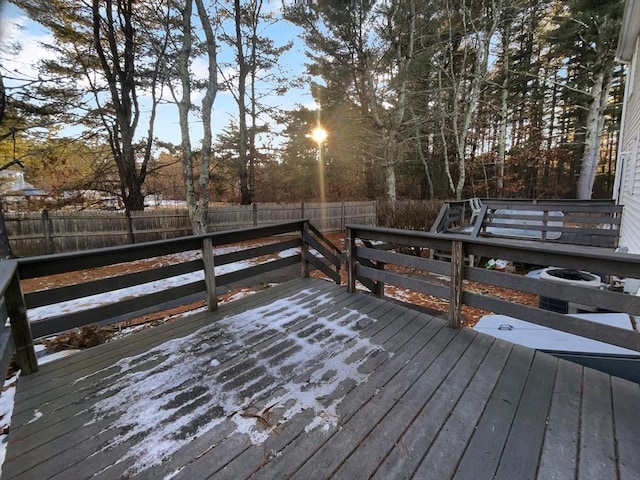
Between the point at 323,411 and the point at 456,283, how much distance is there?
155 cm

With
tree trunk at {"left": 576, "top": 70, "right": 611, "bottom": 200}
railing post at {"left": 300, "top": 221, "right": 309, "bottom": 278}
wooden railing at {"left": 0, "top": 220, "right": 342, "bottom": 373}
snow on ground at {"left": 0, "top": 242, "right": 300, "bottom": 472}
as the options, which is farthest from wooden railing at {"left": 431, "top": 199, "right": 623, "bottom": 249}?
tree trunk at {"left": 576, "top": 70, "right": 611, "bottom": 200}

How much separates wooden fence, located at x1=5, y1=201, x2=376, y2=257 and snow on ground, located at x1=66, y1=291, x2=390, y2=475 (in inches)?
336

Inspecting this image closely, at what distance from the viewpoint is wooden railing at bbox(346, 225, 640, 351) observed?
1.78 m

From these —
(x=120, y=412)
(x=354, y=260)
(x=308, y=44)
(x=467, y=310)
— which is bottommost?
(x=467, y=310)

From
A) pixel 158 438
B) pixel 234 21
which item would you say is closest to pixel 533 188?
pixel 234 21

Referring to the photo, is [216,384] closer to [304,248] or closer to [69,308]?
[304,248]

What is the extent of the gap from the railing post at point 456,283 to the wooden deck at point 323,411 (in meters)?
0.10

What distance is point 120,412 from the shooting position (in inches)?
66.9

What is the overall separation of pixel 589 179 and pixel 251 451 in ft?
48.7

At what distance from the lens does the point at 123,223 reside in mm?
9375

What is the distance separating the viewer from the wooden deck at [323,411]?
4.34 feet

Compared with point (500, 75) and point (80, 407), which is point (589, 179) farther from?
point (80, 407)

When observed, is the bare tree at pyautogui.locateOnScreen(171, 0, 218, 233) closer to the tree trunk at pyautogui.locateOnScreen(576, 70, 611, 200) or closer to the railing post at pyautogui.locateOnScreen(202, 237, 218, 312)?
the railing post at pyautogui.locateOnScreen(202, 237, 218, 312)

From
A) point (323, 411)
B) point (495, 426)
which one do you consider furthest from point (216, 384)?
point (495, 426)
